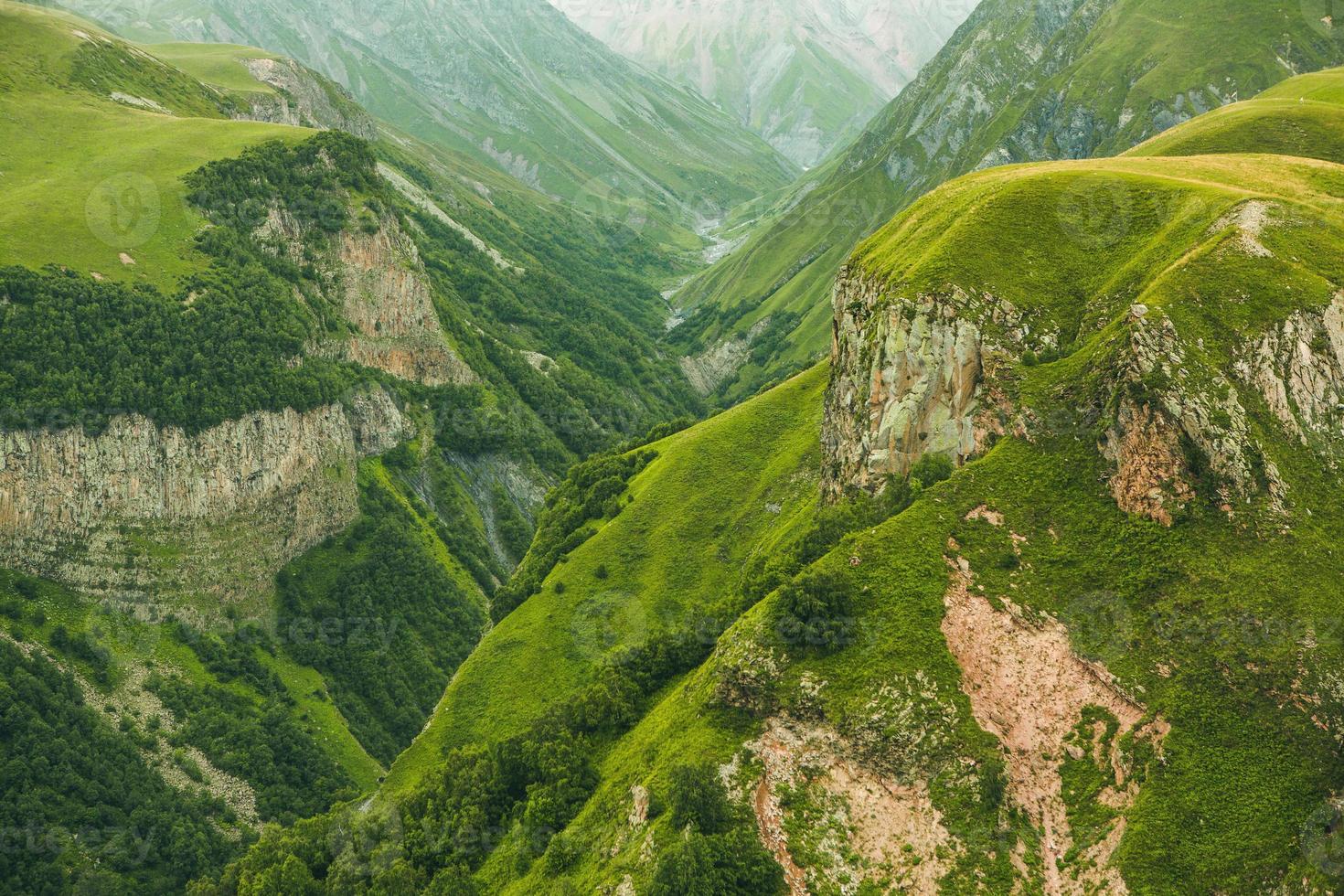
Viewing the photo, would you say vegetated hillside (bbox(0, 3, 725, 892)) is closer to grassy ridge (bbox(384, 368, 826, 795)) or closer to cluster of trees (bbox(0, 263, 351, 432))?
cluster of trees (bbox(0, 263, 351, 432))

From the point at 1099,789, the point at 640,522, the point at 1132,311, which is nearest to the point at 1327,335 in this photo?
the point at 1132,311

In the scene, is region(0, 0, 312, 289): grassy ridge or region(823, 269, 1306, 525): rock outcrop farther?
region(0, 0, 312, 289): grassy ridge

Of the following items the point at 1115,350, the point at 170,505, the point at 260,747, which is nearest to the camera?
the point at 1115,350

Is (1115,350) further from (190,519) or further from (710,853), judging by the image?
(190,519)

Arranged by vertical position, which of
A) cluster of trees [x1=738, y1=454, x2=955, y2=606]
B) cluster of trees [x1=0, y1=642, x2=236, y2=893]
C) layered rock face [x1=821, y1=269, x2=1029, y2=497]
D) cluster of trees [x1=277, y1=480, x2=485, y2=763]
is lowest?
cluster of trees [x1=0, y1=642, x2=236, y2=893]

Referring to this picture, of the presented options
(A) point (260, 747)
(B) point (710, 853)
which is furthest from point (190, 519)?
(B) point (710, 853)

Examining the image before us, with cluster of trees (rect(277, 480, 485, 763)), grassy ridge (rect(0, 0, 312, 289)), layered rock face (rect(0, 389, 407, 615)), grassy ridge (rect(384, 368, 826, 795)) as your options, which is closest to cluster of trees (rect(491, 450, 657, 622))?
grassy ridge (rect(384, 368, 826, 795))
